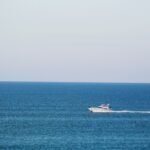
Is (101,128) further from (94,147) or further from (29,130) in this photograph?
(94,147)

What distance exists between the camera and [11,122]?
380ft

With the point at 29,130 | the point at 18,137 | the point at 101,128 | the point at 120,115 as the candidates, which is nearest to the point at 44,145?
the point at 18,137

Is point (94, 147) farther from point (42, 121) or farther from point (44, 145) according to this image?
point (42, 121)

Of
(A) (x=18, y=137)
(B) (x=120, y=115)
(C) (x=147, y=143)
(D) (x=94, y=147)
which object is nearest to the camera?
(D) (x=94, y=147)

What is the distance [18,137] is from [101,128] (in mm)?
20992

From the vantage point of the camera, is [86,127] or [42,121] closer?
[86,127]

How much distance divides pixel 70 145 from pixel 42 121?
3955 centimetres

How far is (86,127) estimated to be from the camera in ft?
349

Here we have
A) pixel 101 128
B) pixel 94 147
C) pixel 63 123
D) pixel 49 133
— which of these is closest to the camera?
pixel 94 147

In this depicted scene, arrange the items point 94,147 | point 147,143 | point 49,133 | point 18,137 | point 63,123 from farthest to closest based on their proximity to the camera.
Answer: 1. point 63,123
2. point 49,133
3. point 18,137
4. point 147,143
5. point 94,147

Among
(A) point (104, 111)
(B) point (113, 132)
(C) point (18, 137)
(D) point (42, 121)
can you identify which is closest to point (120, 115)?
(A) point (104, 111)

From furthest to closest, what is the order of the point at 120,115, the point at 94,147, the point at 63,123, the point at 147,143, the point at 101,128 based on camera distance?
the point at 120,115, the point at 63,123, the point at 101,128, the point at 147,143, the point at 94,147

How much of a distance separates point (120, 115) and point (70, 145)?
60.0 metres

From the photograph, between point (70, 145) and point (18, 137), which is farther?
point (18, 137)
